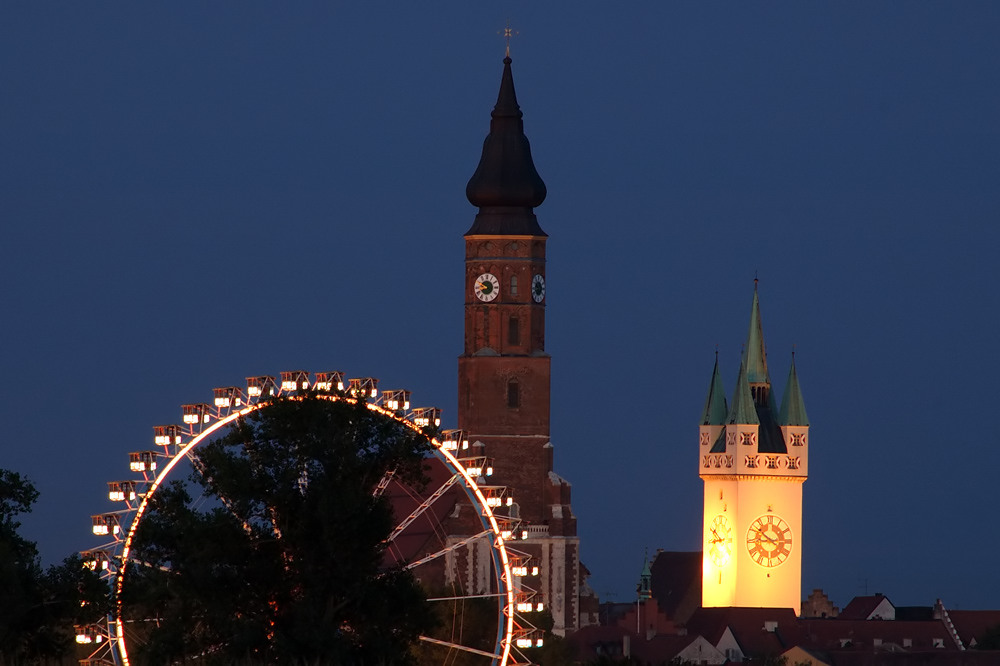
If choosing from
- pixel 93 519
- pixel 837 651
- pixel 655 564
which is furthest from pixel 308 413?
pixel 655 564

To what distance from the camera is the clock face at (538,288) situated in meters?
113

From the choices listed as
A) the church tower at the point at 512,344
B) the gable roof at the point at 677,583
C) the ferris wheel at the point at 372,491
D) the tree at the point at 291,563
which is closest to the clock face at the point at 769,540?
the gable roof at the point at 677,583

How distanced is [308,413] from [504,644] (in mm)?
12537

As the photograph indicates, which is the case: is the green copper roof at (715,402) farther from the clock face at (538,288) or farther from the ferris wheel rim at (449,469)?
the ferris wheel rim at (449,469)

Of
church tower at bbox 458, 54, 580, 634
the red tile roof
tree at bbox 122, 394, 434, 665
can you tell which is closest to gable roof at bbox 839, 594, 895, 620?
the red tile roof

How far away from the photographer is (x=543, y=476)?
111m

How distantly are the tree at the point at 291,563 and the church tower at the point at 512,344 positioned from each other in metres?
53.9

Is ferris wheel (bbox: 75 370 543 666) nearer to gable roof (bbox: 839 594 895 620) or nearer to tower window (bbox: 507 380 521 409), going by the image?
tower window (bbox: 507 380 521 409)

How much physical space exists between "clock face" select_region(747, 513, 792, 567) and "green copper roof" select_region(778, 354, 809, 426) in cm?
467

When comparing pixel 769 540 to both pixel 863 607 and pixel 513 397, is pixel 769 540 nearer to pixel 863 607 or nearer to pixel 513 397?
pixel 863 607

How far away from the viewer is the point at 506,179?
112m

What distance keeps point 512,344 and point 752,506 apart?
77.5ft

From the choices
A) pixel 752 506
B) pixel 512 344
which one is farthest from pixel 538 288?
pixel 752 506

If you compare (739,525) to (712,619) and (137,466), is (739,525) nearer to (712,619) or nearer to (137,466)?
(712,619)
